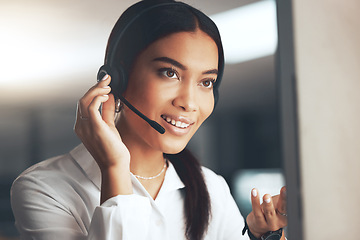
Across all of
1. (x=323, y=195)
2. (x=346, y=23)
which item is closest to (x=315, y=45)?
(x=346, y=23)

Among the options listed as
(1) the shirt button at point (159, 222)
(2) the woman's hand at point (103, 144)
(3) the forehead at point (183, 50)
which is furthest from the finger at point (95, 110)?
(1) the shirt button at point (159, 222)

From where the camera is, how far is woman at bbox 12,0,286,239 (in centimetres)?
64

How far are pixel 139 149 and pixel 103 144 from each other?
0.09 meters

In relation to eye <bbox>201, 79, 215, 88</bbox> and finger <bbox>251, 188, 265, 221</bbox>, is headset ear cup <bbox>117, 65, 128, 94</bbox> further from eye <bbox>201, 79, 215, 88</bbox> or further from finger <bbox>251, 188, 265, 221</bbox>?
finger <bbox>251, 188, 265, 221</bbox>

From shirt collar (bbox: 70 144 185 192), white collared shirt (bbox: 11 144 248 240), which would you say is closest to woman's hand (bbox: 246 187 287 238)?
white collared shirt (bbox: 11 144 248 240)

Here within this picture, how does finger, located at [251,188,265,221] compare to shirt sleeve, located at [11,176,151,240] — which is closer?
shirt sleeve, located at [11,176,151,240]

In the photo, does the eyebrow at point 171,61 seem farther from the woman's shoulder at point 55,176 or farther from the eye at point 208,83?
the woman's shoulder at point 55,176

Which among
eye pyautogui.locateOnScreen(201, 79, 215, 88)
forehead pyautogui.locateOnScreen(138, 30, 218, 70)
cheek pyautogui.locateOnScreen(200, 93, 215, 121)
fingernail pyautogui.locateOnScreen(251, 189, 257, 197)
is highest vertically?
forehead pyautogui.locateOnScreen(138, 30, 218, 70)

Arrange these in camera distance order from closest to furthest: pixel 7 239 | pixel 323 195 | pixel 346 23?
pixel 7 239 < pixel 323 195 < pixel 346 23

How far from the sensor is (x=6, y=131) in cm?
64

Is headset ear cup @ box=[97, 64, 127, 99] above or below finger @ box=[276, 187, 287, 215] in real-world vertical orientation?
above

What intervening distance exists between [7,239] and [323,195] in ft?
1.86

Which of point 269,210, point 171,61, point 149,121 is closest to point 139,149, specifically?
point 149,121

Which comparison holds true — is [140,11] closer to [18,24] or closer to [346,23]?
[18,24]
